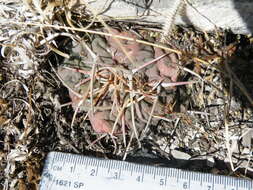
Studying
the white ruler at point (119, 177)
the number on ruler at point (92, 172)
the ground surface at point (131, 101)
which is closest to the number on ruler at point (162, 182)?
the white ruler at point (119, 177)

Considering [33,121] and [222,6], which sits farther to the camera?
[33,121]

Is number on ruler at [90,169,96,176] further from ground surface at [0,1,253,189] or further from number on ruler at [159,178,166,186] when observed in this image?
number on ruler at [159,178,166,186]

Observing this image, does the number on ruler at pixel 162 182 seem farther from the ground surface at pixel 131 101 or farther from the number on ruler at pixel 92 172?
the number on ruler at pixel 92 172

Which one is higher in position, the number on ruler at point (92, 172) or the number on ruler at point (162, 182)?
the number on ruler at point (92, 172)

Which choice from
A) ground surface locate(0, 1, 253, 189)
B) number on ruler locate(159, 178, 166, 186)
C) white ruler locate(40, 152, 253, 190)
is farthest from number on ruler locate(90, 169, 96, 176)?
number on ruler locate(159, 178, 166, 186)

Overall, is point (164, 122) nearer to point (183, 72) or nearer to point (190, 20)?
point (183, 72)

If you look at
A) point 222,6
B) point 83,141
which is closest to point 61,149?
point 83,141

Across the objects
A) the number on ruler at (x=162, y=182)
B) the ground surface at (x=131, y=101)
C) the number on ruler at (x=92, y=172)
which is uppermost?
the ground surface at (x=131, y=101)

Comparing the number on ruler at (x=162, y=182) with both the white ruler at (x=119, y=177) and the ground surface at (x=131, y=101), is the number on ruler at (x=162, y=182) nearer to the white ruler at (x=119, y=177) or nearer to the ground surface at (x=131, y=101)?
the white ruler at (x=119, y=177)
